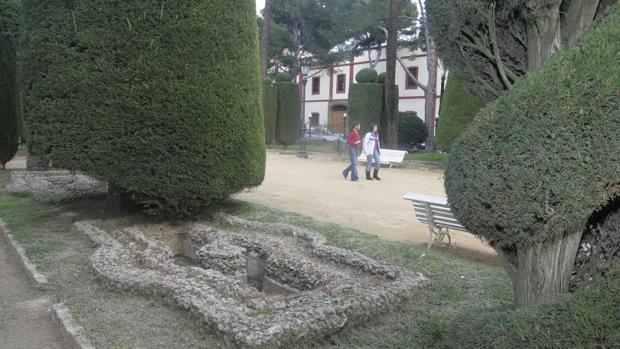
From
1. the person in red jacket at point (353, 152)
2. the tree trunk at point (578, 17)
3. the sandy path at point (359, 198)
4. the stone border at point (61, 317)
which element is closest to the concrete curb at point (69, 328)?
the stone border at point (61, 317)

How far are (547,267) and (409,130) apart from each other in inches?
949

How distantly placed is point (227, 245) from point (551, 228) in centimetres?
455

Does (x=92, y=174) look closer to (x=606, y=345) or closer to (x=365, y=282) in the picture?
(x=365, y=282)

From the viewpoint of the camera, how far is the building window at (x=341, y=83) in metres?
44.3

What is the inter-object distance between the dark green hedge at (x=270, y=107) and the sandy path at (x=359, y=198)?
32.6ft

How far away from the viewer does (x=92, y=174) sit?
7.07 meters

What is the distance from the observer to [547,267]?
2.57m

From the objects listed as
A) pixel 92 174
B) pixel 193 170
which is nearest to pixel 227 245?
pixel 193 170

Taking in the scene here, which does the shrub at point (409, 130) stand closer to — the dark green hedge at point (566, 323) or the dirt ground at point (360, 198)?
the dirt ground at point (360, 198)

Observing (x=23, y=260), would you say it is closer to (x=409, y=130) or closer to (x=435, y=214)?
(x=435, y=214)

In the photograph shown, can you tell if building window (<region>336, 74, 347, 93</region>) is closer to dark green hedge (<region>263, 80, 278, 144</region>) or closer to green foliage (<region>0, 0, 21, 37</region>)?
dark green hedge (<region>263, 80, 278, 144</region>)

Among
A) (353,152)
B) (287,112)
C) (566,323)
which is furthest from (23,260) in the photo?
(287,112)

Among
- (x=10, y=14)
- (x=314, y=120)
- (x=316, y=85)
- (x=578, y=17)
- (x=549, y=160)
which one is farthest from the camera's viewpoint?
(x=314, y=120)

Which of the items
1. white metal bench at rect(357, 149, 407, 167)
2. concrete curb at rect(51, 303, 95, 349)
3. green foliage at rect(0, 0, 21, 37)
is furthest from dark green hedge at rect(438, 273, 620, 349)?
green foliage at rect(0, 0, 21, 37)
